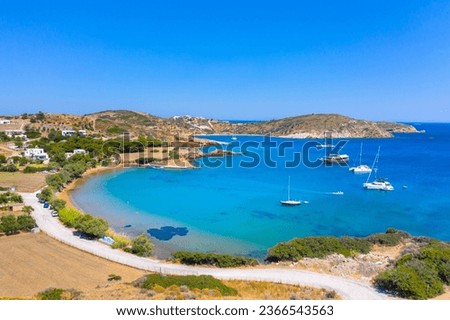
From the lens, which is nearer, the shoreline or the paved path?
the paved path

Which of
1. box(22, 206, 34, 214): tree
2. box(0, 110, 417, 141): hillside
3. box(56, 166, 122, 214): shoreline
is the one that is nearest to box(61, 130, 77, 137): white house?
box(0, 110, 417, 141): hillside

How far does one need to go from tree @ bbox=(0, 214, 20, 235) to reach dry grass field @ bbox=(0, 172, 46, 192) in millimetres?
15927

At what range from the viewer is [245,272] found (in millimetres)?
20797

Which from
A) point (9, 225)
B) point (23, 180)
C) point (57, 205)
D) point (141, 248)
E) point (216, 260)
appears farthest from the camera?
point (23, 180)

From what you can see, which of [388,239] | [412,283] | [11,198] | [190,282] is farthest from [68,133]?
[412,283]

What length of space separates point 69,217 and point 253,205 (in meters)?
21.6

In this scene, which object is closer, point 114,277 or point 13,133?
point 114,277

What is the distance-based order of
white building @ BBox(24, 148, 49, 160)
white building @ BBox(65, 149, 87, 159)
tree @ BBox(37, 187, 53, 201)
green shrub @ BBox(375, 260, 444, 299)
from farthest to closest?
white building @ BBox(65, 149, 87, 159) < white building @ BBox(24, 148, 49, 160) < tree @ BBox(37, 187, 53, 201) < green shrub @ BBox(375, 260, 444, 299)

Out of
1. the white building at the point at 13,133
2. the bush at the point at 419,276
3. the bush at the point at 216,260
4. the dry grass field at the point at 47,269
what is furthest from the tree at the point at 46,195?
the white building at the point at 13,133

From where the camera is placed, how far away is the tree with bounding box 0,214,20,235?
2762cm

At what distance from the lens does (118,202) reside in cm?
4272

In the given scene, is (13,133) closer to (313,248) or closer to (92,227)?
(92,227)

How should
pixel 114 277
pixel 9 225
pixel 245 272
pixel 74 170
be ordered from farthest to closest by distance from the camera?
pixel 74 170 → pixel 9 225 → pixel 245 272 → pixel 114 277

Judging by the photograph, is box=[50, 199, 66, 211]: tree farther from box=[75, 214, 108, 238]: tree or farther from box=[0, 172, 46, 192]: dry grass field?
box=[0, 172, 46, 192]: dry grass field
